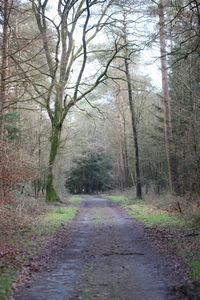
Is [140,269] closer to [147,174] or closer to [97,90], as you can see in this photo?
[147,174]

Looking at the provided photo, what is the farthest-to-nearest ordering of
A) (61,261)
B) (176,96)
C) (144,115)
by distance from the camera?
(144,115) → (176,96) → (61,261)

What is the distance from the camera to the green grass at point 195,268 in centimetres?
591

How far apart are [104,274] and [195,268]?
1.87 meters

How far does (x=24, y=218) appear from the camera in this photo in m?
13.0

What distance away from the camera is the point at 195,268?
6.29 m

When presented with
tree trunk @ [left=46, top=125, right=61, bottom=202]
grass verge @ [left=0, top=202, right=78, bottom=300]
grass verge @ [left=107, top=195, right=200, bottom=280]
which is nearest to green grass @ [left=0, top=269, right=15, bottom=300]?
grass verge @ [left=0, top=202, right=78, bottom=300]

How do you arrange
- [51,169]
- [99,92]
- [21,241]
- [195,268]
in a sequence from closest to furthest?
[195,268], [21,241], [51,169], [99,92]

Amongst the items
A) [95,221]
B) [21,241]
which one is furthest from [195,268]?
[95,221]

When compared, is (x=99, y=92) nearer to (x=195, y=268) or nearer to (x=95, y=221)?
(x=95, y=221)

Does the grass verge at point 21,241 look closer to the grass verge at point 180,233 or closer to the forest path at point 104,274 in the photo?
the forest path at point 104,274

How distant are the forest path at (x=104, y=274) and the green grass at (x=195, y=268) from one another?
0.48 metres

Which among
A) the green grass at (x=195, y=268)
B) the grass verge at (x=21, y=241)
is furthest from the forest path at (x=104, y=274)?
the grass verge at (x=21, y=241)

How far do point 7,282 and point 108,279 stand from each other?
1.92 m

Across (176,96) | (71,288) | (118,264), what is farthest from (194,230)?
(176,96)
